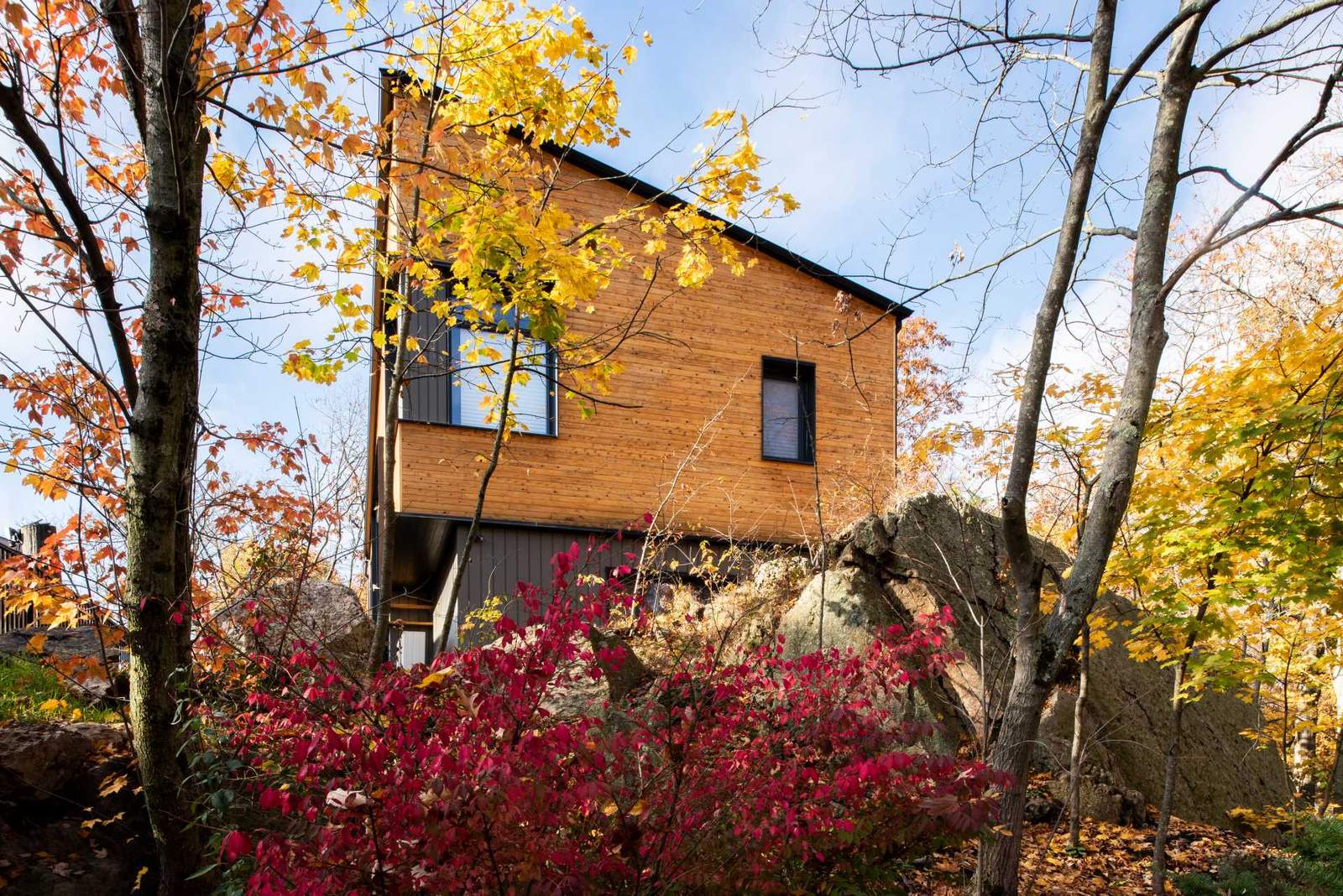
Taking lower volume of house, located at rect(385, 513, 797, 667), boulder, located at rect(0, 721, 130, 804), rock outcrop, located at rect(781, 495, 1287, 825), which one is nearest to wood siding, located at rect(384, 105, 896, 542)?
lower volume of house, located at rect(385, 513, 797, 667)

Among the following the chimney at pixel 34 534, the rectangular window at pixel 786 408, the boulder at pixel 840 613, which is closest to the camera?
the boulder at pixel 840 613

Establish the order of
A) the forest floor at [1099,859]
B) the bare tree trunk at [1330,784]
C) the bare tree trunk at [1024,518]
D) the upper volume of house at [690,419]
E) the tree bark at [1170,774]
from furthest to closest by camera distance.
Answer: the upper volume of house at [690,419] → the bare tree trunk at [1330,784] → the tree bark at [1170,774] → the forest floor at [1099,859] → the bare tree trunk at [1024,518]

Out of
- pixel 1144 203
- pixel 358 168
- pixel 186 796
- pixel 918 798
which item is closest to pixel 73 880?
pixel 186 796

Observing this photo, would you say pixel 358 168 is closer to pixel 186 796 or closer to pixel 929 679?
pixel 186 796

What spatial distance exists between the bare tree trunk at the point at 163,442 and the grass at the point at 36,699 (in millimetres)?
2884

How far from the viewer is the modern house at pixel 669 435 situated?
12305mm

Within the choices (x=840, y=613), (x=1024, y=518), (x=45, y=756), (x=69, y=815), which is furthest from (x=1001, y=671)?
(x=45, y=756)

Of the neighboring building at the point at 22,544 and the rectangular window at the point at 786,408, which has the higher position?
the rectangular window at the point at 786,408

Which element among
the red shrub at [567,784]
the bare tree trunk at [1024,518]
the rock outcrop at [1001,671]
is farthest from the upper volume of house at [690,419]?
the red shrub at [567,784]

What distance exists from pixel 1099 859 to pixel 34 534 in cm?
1297

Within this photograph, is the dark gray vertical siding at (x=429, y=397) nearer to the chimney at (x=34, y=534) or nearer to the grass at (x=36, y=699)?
the chimney at (x=34, y=534)

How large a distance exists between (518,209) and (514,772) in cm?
333

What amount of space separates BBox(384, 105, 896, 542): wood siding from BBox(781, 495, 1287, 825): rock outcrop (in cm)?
363

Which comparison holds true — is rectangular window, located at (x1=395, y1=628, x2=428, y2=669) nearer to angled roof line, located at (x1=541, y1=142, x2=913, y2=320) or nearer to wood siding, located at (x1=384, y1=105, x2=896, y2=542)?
wood siding, located at (x1=384, y1=105, x2=896, y2=542)
